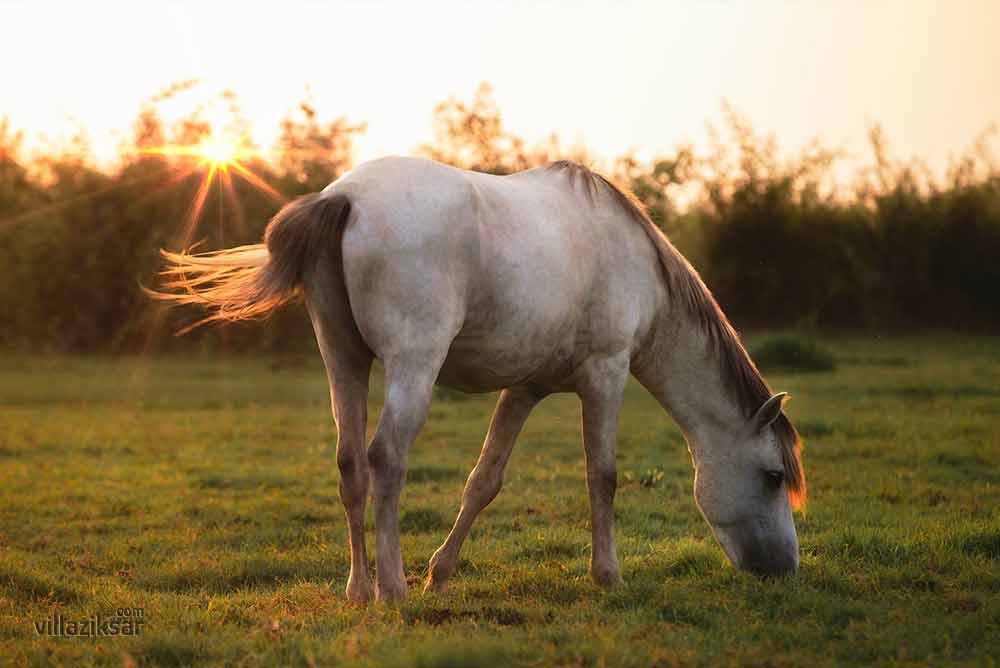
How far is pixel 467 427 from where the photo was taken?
1120cm

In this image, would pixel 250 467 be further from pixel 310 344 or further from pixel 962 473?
pixel 310 344

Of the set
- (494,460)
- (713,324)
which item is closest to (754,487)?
(713,324)

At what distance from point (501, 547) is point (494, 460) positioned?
937 millimetres

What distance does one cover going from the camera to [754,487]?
5.52 metres

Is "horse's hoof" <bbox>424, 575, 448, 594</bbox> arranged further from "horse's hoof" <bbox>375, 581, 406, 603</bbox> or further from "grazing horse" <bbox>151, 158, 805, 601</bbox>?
"horse's hoof" <bbox>375, 581, 406, 603</bbox>

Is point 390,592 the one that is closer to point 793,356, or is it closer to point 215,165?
point 793,356

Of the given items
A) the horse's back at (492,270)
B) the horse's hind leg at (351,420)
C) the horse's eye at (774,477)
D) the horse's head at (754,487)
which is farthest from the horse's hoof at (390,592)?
the horse's eye at (774,477)

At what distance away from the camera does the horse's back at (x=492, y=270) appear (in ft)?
14.5

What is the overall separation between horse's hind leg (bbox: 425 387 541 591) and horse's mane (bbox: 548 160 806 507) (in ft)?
3.03

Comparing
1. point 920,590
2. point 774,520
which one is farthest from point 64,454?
point 920,590

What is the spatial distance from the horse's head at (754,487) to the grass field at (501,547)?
178 millimetres

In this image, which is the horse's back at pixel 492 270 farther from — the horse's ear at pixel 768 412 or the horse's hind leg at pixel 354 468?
the horse's ear at pixel 768 412

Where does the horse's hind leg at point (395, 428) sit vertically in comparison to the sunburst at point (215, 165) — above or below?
below

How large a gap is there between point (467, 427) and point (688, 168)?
13.9 meters
